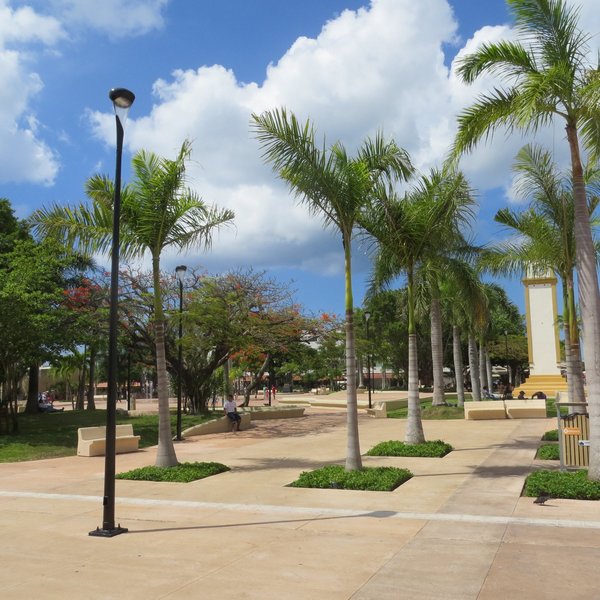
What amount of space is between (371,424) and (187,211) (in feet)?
47.4

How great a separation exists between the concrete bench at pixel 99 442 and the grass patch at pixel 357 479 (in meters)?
7.66

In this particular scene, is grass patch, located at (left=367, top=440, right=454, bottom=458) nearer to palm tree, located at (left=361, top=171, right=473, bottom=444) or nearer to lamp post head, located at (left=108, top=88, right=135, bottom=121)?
palm tree, located at (left=361, top=171, right=473, bottom=444)

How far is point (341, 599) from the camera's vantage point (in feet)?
17.1

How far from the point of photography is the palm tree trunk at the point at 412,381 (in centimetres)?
1409

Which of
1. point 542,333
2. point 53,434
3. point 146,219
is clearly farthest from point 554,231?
point 542,333

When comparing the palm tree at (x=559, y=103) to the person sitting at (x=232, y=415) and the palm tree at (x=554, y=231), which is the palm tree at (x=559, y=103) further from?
the person sitting at (x=232, y=415)

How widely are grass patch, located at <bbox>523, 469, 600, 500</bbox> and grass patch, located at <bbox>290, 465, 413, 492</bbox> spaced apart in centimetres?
215

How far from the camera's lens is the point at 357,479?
1057cm

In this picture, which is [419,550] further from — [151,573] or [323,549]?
[151,573]

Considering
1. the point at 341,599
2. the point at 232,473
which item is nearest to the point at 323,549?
the point at 341,599

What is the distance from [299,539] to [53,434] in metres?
16.5

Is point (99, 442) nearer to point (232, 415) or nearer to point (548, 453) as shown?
point (232, 415)

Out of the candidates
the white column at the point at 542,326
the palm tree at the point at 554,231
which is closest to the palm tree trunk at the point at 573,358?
the palm tree at the point at 554,231

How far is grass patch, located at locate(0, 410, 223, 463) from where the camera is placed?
686 inches
